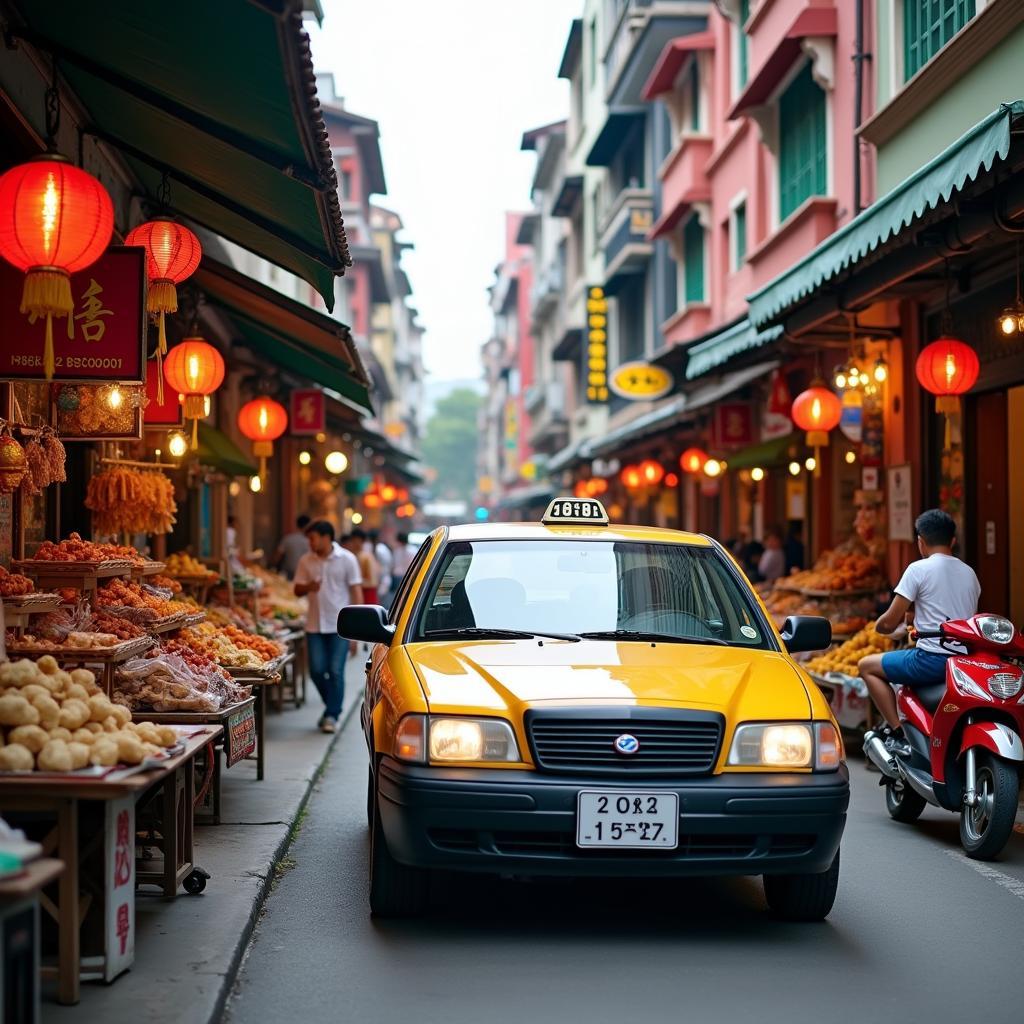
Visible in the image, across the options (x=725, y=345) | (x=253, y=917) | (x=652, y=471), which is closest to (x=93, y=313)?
(x=253, y=917)

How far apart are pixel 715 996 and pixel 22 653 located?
4.06 meters

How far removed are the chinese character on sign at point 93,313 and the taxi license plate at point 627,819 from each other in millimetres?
4394

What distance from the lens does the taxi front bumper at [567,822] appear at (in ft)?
18.9

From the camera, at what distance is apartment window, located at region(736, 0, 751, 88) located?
2208cm

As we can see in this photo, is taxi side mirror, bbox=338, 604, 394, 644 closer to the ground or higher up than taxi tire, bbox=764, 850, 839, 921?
higher up

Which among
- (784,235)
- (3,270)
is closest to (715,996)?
(3,270)

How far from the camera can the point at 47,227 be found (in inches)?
271

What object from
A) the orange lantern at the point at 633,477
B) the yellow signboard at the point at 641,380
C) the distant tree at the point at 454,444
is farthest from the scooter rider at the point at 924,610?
the distant tree at the point at 454,444

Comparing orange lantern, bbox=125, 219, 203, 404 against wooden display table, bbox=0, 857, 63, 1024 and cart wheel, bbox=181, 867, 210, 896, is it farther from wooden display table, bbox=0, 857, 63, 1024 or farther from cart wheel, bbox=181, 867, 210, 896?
wooden display table, bbox=0, 857, 63, 1024

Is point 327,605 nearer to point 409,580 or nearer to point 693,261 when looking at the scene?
point 409,580

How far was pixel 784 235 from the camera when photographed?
19.2m

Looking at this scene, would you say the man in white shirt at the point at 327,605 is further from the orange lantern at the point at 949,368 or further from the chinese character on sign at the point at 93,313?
the orange lantern at the point at 949,368

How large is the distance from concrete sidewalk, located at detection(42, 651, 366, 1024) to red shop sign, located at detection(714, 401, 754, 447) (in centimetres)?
1323

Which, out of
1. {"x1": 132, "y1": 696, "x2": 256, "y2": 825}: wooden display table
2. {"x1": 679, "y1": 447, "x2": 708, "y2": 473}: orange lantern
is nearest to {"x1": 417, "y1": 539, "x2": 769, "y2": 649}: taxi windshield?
{"x1": 132, "y1": 696, "x2": 256, "y2": 825}: wooden display table
